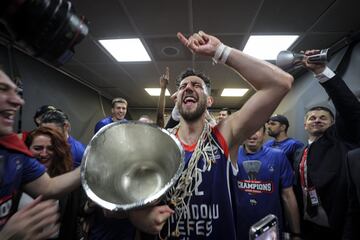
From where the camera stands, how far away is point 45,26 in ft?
1.69

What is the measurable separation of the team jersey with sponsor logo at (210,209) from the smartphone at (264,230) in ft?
1.19

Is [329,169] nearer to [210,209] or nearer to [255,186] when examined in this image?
[255,186]

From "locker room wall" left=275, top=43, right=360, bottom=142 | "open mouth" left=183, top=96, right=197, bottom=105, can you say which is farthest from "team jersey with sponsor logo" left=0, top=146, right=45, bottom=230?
"locker room wall" left=275, top=43, right=360, bottom=142

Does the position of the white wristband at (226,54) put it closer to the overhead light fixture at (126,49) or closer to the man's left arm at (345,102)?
the man's left arm at (345,102)

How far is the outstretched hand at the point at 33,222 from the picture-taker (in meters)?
0.59

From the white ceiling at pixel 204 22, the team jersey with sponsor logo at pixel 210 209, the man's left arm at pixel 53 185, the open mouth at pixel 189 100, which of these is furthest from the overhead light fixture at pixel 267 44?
the man's left arm at pixel 53 185

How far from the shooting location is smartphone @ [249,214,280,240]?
0.56 m

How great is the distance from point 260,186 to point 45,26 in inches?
67.2

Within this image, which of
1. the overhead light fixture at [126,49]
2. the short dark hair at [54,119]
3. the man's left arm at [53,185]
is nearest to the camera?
the man's left arm at [53,185]

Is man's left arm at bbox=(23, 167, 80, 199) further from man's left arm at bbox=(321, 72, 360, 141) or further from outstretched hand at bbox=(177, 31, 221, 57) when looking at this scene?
man's left arm at bbox=(321, 72, 360, 141)

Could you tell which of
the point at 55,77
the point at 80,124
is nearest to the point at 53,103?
the point at 55,77

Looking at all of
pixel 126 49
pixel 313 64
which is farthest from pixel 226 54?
pixel 126 49

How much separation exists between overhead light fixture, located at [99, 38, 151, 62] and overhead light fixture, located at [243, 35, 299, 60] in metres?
1.32

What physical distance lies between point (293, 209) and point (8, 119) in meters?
1.91
